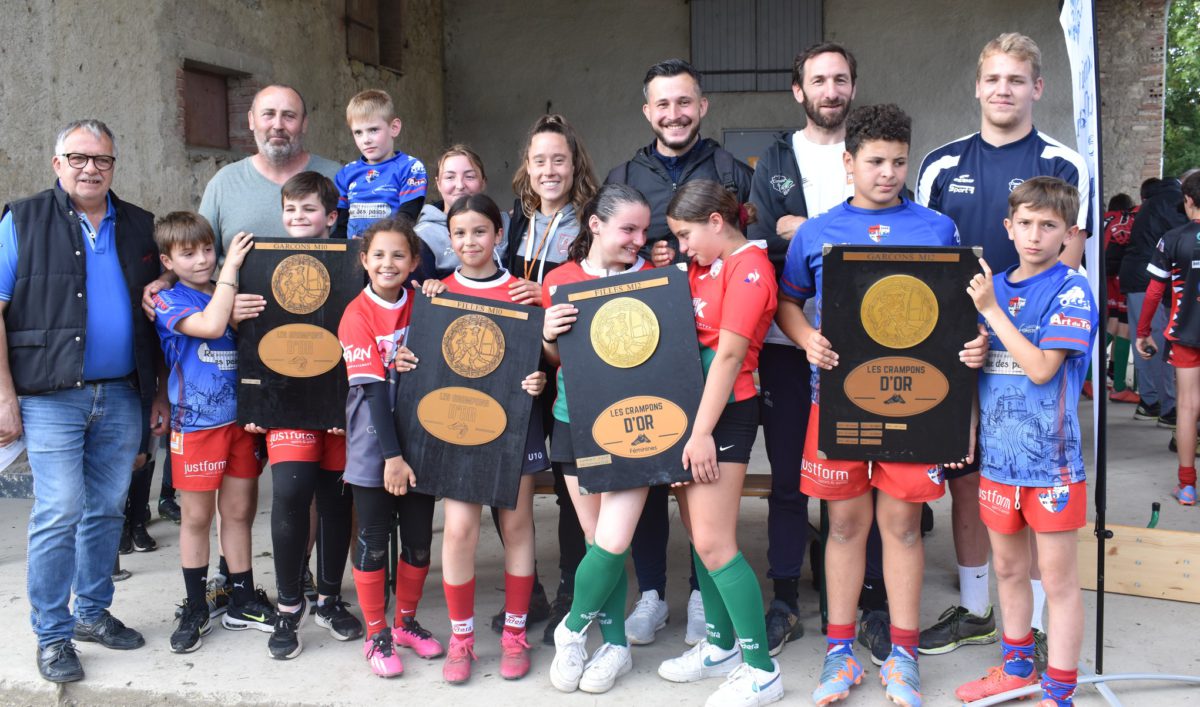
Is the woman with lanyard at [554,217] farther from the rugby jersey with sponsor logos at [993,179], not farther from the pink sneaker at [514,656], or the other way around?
the rugby jersey with sponsor logos at [993,179]

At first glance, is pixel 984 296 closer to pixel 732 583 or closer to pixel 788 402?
pixel 788 402

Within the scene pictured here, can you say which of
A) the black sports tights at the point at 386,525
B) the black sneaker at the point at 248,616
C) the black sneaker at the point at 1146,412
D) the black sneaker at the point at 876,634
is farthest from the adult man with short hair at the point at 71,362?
the black sneaker at the point at 1146,412

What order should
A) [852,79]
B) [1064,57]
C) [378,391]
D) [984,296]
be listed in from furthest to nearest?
[1064,57]
[852,79]
[378,391]
[984,296]

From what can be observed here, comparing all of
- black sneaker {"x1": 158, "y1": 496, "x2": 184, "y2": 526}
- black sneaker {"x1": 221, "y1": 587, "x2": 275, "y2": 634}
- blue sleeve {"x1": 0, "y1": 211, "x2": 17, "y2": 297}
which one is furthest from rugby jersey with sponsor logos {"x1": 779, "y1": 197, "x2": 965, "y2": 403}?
black sneaker {"x1": 158, "y1": 496, "x2": 184, "y2": 526}

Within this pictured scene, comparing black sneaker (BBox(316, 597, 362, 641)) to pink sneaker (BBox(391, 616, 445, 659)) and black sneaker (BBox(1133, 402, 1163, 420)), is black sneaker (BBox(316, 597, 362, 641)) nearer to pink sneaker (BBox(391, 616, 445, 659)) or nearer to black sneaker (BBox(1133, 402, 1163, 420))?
pink sneaker (BBox(391, 616, 445, 659))

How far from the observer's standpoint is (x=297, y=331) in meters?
3.52

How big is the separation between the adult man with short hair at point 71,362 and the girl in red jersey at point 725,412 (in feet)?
6.75

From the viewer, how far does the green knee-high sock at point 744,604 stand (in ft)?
9.98

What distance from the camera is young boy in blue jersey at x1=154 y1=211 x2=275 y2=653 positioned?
350cm

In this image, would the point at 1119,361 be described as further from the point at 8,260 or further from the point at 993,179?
the point at 8,260

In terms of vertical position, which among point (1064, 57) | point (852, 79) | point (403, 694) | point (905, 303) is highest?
point (1064, 57)

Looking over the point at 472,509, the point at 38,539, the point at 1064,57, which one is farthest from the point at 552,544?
the point at 1064,57

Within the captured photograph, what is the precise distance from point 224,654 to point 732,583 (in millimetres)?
1915

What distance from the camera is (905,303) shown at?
293 centimetres
